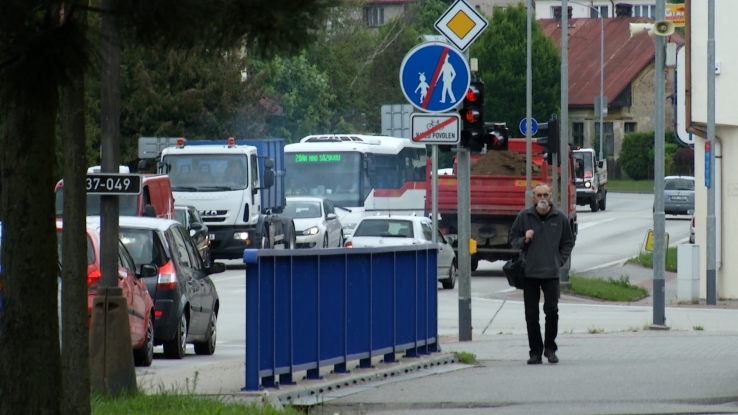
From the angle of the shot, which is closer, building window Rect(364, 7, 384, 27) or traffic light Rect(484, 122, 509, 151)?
traffic light Rect(484, 122, 509, 151)

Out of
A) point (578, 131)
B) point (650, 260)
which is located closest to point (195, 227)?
point (650, 260)

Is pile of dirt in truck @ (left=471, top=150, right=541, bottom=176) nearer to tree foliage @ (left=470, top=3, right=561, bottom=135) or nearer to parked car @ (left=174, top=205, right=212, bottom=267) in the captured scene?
parked car @ (left=174, top=205, right=212, bottom=267)

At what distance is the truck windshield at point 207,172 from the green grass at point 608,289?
8397mm

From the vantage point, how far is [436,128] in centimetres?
1368

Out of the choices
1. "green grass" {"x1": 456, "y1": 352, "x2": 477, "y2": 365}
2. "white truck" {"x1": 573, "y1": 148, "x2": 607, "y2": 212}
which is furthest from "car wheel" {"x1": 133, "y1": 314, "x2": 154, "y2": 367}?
"white truck" {"x1": 573, "y1": 148, "x2": 607, "y2": 212}

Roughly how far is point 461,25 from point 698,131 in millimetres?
10515

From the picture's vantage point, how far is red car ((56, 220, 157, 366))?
12.4 meters

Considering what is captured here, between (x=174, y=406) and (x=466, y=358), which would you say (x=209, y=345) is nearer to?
(x=466, y=358)

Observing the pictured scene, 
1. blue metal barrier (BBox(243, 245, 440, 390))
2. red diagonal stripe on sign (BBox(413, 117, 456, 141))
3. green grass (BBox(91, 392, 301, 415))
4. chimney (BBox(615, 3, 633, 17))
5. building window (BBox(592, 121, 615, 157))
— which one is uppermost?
chimney (BBox(615, 3, 633, 17))

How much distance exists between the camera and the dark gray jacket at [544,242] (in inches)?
482

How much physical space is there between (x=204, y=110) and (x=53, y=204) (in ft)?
137

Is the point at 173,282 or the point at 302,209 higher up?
the point at 302,209

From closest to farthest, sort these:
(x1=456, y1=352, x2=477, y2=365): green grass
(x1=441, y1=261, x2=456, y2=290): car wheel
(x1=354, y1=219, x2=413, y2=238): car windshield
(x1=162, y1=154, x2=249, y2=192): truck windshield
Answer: (x1=456, y1=352, x2=477, y2=365): green grass → (x1=354, y1=219, x2=413, y2=238): car windshield → (x1=441, y1=261, x2=456, y2=290): car wheel → (x1=162, y1=154, x2=249, y2=192): truck windshield

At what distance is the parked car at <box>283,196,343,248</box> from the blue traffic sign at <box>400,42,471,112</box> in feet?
64.5
